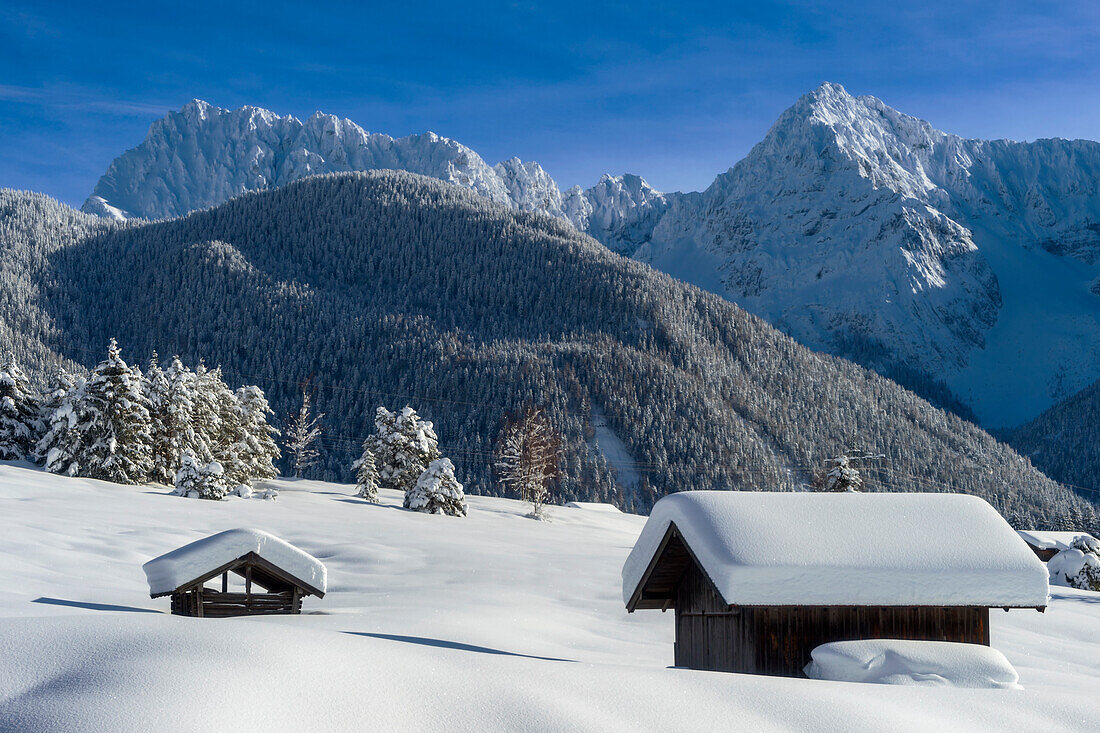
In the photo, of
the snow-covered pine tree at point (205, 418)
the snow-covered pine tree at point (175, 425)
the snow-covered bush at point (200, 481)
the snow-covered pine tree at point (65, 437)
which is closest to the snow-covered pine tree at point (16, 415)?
the snow-covered pine tree at point (65, 437)

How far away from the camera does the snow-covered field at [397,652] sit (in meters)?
8.05

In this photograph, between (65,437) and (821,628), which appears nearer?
(821,628)

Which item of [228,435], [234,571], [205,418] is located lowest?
[234,571]

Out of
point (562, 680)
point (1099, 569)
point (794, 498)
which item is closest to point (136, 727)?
point (562, 680)

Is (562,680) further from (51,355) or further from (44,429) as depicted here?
(51,355)

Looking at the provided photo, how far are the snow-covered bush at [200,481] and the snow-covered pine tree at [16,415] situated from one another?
39.3ft

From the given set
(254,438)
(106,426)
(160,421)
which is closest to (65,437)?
(106,426)

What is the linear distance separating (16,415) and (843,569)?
5336 centimetres

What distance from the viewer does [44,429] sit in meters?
55.0

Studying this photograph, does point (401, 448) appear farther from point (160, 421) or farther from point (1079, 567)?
point (1079, 567)

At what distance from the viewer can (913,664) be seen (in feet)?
42.9

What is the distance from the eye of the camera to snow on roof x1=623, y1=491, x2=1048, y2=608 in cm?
1372

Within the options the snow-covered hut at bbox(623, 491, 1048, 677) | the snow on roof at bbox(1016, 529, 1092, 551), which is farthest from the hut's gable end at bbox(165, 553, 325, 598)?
the snow on roof at bbox(1016, 529, 1092, 551)

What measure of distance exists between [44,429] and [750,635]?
53015 mm
